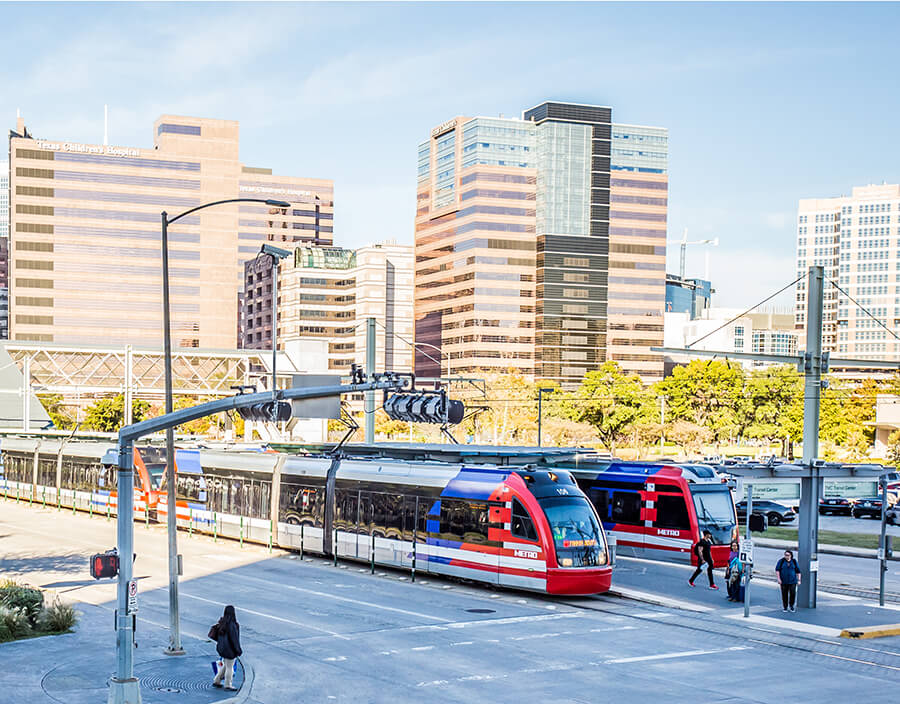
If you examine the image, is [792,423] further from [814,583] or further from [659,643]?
[659,643]

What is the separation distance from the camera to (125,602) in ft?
56.8

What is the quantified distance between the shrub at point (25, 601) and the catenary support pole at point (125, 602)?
6.49 metres

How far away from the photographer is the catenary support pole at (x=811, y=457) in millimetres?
26812

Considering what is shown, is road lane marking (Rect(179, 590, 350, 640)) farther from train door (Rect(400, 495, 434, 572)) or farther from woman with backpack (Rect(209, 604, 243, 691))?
train door (Rect(400, 495, 434, 572))

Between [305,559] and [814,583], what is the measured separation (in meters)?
16.4

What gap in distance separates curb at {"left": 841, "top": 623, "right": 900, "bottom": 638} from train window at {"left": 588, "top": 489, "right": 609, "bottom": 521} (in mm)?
12270

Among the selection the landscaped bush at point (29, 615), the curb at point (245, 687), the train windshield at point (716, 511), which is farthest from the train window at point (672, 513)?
the landscaped bush at point (29, 615)

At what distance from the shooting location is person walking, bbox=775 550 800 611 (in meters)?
27.0

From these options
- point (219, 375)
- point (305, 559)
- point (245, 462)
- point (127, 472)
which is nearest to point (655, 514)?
point (305, 559)

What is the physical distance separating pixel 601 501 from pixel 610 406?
62579mm

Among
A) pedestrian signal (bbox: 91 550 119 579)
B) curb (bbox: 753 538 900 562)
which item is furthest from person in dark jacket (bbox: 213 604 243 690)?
curb (bbox: 753 538 900 562)

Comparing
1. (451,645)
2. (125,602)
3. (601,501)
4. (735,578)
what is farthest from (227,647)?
(601,501)

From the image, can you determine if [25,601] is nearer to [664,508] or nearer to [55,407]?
[664,508]

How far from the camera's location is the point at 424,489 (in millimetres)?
30984
